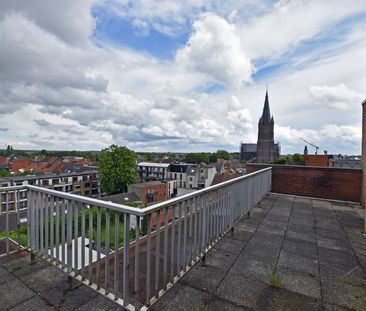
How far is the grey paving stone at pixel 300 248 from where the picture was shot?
2.82m

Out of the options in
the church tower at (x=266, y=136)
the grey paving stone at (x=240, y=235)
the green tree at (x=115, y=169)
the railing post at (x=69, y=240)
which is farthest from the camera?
the church tower at (x=266, y=136)

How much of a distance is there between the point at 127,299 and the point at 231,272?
4.05 feet

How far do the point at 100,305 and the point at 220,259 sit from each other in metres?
1.44

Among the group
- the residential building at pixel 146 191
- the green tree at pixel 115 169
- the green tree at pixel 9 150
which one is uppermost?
the green tree at pixel 9 150

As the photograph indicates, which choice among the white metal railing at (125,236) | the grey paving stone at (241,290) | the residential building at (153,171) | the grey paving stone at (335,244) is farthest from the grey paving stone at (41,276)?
the residential building at (153,171)

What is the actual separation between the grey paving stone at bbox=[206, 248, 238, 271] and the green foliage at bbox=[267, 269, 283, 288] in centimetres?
44

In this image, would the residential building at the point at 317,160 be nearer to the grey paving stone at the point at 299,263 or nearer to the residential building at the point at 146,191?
the grey paving stone at the point at 299,263

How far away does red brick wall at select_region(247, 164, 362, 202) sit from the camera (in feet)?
20.2

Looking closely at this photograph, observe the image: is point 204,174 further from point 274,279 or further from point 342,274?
point 274,279

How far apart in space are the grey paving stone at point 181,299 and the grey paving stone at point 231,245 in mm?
1022

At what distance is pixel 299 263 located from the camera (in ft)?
8.37

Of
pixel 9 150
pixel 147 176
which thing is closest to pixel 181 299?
pixel 147 176

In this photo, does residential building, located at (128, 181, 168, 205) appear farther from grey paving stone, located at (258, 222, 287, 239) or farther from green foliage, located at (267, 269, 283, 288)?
green foliage, located at (267, 269, 283, 288)

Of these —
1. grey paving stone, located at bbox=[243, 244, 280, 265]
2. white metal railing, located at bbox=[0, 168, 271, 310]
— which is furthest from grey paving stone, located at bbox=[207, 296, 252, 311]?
grey paving stone, located at bbox=[243, 244, 280, 265]
